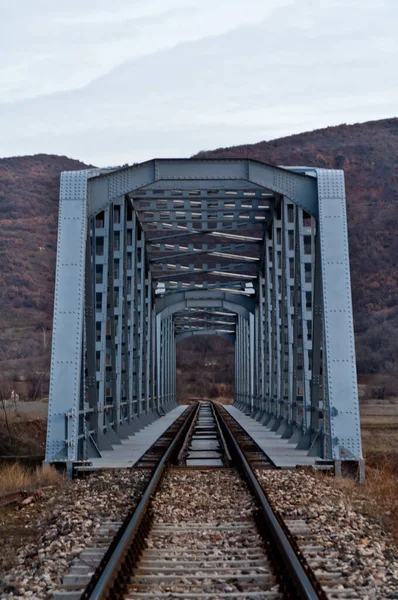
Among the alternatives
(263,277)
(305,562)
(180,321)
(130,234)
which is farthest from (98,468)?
(180,321)

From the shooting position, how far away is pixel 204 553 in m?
6.40

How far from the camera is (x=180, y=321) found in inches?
1905

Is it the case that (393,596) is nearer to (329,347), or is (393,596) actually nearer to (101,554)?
(101,554)

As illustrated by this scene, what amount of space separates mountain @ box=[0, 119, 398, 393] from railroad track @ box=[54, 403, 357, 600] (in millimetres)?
38525

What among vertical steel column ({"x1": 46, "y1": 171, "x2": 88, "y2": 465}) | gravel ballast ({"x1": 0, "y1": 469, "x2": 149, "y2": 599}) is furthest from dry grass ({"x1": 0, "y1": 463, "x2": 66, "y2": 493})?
vertical steel column ({"x1": 46, "y1": 171, "x2": 88, "y2": 465})

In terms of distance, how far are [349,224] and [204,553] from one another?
302 feet

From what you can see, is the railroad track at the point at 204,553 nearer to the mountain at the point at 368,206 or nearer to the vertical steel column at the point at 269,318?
the vertical steel column at the point at 269,318

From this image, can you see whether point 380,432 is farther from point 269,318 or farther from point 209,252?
point 209,252

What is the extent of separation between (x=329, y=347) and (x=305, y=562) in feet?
23.3

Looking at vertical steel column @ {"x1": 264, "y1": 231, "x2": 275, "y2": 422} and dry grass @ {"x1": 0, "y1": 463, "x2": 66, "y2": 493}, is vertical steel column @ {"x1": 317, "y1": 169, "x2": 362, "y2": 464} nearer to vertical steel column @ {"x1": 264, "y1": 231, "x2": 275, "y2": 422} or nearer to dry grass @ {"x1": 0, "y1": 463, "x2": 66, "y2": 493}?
→ dry grass @ {"x1": 0, "y1": 463, "x2": 66, "y2": 493}

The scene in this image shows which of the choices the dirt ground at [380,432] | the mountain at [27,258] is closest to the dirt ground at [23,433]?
the dirt ground at [380,432]

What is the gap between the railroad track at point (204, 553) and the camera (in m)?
5.23

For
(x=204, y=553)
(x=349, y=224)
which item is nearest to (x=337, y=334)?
(x=204, y=553)

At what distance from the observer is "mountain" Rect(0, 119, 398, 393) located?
2694 inches
